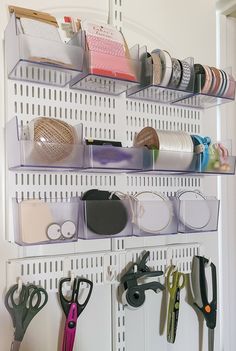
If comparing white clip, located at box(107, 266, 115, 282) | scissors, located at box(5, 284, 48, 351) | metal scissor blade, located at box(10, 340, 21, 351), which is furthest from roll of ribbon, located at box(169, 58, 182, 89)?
metal scissor blade, located at box(10, 340, 21, 351)

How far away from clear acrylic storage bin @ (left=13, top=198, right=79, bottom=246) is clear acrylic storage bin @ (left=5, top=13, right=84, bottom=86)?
314 millimetres

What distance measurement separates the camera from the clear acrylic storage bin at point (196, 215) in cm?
103

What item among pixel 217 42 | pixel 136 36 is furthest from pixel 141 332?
pixel 217 42

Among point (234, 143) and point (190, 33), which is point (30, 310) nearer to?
point (234, 143)

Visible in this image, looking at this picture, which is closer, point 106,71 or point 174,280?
point 106,71

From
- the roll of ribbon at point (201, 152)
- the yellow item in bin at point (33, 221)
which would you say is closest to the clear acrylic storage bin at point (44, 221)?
the yellow item in bin at point (33, 221)

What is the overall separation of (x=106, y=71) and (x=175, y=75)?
21 centimetres

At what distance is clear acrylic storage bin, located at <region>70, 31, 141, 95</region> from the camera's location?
34.9 inches

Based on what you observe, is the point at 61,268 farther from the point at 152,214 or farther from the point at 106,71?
the point at 106,71

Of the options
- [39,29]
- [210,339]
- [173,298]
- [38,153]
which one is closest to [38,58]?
[39,29]

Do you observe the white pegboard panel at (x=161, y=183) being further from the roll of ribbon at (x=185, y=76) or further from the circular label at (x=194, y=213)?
the roll of ribbon at (x=185, y=76)

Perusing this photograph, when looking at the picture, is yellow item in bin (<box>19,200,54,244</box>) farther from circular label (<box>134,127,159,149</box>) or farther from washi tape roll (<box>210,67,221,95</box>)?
washi tape roll (<box>210,67,221,95</box>)

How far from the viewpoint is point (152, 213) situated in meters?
Result: 0.98

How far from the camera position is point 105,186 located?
3.39 feet
